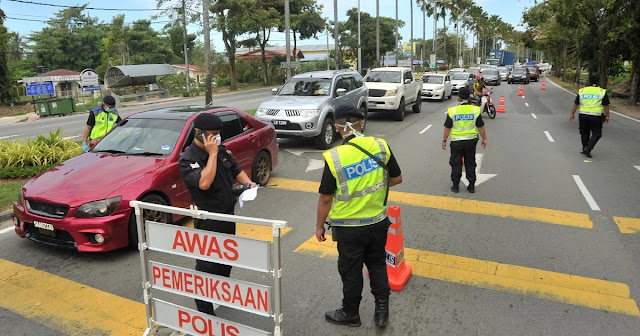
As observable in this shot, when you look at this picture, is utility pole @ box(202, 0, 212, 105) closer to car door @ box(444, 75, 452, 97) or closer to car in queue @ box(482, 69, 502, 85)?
car door @ box(444, 75, 452, 97)

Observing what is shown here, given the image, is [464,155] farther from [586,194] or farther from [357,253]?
[357,253]

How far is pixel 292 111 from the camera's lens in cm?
1150

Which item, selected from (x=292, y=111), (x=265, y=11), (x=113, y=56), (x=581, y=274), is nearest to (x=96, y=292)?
(x=581, y=274)

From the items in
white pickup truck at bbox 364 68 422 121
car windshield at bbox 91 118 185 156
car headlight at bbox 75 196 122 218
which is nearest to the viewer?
car headlight at bbox 75 196 122 218

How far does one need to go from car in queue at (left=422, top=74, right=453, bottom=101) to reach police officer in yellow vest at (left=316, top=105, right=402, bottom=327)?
76.5 feet

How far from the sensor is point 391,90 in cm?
1725

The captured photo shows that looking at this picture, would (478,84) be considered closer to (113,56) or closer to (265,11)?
(265,11)

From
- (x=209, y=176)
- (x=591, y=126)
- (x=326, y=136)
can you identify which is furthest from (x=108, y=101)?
(x=591, y=126)

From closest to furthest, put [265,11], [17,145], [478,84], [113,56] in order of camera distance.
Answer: [17,145]
[478,84]
[265,11]
[113,56]

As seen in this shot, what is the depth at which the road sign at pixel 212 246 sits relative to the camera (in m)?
2.90

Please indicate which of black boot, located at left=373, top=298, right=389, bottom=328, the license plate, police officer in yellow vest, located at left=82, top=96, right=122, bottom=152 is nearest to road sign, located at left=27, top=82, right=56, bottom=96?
police officer in yellow vest, located at left=82, top=96, right=122, bottom=152

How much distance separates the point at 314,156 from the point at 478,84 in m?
9.25

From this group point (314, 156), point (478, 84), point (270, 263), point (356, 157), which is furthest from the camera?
point (478, 84)

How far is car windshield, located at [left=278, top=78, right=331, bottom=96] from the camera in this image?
12719 mm
